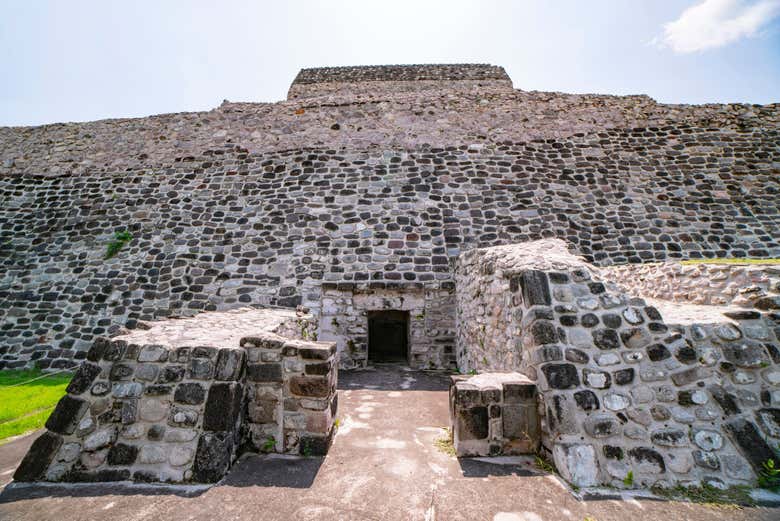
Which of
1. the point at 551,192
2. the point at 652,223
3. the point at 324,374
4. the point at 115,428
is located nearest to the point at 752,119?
the point at 652,223

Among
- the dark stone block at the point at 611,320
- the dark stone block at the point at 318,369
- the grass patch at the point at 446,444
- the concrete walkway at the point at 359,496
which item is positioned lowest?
the concrete walkway at the point at 359,496

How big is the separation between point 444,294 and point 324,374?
4.46m

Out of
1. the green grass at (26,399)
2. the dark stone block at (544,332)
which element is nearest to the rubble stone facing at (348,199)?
the green grass at (26,399)

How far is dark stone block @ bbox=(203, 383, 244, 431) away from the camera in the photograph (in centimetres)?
305

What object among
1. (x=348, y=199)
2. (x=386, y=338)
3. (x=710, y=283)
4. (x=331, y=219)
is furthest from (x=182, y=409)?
(x=386, y=338)

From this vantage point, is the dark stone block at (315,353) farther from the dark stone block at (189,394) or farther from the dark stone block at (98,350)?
the dark stone block at (98,350)

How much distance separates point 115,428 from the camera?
10.1ft

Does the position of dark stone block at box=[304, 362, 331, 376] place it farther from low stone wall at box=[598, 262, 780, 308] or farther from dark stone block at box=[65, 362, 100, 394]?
low stone wall at box=[598, 262, 780, 308]

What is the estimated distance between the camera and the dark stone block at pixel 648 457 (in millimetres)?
2781

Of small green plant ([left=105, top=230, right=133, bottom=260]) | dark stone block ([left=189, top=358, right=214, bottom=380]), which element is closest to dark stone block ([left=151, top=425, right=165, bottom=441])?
dark stone block ([left=189, top=358, right=214, bottom=380])

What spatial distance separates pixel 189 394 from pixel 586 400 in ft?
12.2

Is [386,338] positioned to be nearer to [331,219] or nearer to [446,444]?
[331,219]

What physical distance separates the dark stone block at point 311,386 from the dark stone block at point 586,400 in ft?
7.93

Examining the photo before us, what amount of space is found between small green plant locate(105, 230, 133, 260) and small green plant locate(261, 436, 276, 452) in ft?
26.3
